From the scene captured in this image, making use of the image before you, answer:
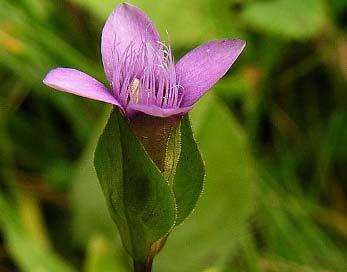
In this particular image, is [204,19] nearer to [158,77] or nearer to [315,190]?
[315,190]

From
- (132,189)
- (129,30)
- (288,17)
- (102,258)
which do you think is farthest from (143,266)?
(288,17)

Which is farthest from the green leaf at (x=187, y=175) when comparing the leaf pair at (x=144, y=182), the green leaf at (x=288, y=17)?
the green leaf at (x=288, y=17)

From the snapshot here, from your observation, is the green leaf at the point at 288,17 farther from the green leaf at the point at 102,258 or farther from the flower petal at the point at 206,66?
the flower petal at the point at 206,66

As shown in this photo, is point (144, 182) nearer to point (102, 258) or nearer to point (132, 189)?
point (132, 189)

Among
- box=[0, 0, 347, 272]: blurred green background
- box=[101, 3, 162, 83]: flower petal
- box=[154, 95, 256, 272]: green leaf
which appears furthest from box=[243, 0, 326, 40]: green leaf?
box=[101, 3, 162, 83]: flower petal

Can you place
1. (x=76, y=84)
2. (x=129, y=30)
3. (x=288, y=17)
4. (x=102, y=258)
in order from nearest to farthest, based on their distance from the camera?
(x=76, y=84) < (x=129, y=30) < (x=102, y=258) < (x=288, y=17)

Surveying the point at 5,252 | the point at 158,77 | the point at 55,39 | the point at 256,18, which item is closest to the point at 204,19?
the point at 256,18
